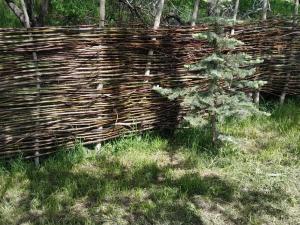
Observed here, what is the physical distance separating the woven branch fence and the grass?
0.22m

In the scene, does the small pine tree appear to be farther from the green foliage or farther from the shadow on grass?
the green foliage

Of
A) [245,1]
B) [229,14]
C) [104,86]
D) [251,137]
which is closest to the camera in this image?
[104,86]

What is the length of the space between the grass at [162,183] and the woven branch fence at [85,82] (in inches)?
8.8

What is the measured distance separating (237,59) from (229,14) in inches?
142

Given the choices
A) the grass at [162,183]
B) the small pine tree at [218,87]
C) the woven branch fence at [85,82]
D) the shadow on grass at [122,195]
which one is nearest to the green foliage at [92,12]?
the woven branch fence at [85,82]

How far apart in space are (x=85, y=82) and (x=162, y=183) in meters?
1.28

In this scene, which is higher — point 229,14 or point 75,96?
point 229,14

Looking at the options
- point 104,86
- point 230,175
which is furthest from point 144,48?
point 230,175

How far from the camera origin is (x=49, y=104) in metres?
4.58

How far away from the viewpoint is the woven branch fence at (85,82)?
4375 mm

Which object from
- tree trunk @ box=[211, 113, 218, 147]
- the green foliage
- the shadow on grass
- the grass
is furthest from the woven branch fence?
the green foliage

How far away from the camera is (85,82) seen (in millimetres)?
4707

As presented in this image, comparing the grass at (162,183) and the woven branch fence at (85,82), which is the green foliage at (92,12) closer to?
the woven branch fence at (85,82)

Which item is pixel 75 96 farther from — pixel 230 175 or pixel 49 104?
pixel 230 175
